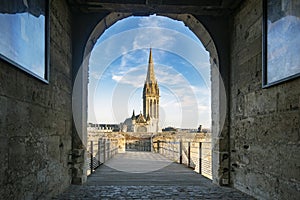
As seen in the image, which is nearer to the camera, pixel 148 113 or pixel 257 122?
pixel 257 122

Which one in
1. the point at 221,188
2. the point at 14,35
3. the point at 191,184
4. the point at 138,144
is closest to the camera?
the point at 14,35

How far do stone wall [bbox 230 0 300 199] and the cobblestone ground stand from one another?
1.16 ft

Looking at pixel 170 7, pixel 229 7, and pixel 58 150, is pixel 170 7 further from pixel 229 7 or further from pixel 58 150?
pixel 58 150

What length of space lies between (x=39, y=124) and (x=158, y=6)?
3003 millimetres

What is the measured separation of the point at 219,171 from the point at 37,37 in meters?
3.82

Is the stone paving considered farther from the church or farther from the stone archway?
the church

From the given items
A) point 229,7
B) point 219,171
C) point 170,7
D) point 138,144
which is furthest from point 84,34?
point 138,144

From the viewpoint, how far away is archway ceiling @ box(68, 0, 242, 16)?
5.38 m

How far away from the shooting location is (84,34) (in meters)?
5.84

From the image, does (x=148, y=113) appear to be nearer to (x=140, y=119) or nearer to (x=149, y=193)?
(x=140, y=119)

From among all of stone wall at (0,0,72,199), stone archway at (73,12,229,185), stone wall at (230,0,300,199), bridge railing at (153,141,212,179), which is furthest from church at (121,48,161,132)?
stone wall at (0,0,72,199)

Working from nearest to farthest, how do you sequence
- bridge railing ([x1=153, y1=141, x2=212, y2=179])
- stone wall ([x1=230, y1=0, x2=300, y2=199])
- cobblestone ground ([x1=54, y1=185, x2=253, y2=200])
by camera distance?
1. stone wall ([x1=230, y1=0, x2=300, y2=199])
2. cobblestone ground ([x1=54, y1=185, x2=253, y2=200])
3. bridge railing ([x1=153, y1=141, x2=212, y2=179])

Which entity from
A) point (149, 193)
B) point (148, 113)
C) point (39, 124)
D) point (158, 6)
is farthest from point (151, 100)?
point (39, 124)

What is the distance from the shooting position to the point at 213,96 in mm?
6398
